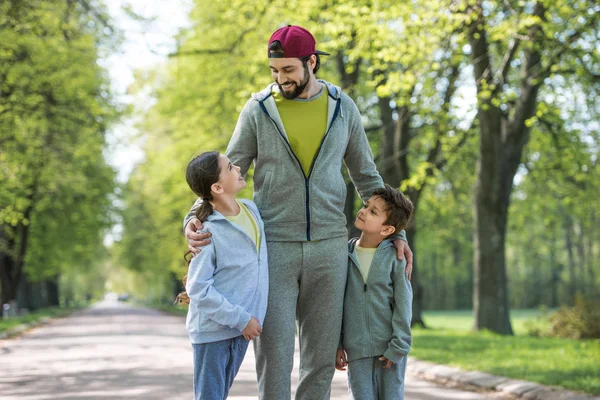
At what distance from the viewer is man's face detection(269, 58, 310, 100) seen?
3826mm

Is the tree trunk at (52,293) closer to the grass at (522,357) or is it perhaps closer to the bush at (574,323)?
the bush at (574,323)

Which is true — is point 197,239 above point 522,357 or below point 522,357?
above

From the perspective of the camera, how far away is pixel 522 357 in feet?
35.4

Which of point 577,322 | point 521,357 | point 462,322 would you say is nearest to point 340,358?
point 521,357

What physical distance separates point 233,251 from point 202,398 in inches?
25.6

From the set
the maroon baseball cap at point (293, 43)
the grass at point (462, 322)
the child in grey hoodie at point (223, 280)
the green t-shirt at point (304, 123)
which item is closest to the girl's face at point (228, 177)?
the child in grey hoodie at point (223, 280)

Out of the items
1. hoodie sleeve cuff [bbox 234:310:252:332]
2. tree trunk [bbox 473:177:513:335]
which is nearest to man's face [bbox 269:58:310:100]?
hoodie sleeve cuff [bbox 234:310:252:332]

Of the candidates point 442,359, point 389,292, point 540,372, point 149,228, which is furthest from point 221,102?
point 149,228

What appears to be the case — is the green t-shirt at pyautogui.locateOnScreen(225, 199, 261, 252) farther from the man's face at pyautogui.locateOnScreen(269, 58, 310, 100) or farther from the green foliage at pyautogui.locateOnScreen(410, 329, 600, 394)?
the green foliage at pyautogui.locateOnScreen(410, 329, 600, 394)

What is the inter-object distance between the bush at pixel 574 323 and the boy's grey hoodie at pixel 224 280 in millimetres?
16005

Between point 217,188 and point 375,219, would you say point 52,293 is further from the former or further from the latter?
point 217,188

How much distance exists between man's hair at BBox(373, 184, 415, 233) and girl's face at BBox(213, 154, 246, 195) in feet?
2.49

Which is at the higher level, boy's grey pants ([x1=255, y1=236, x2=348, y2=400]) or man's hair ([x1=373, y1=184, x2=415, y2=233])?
man's hair ([x1=373, y1=184, x2=415, y2=233])

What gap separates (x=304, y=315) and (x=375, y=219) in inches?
23.2
